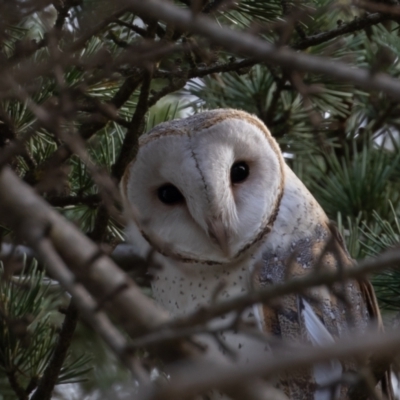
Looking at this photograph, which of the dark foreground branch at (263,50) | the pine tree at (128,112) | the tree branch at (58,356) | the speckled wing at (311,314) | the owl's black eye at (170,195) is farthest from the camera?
the owl's black eye at (170,195)

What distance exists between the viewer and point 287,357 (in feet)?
2.73

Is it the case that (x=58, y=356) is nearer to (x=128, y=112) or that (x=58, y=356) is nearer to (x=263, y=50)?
(x=128, y=112)

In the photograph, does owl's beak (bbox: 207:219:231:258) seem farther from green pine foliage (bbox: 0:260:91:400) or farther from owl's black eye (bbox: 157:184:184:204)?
green pine foliage (bbox: 0:260:91:400)

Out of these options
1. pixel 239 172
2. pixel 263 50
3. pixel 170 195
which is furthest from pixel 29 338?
pixel 263 50

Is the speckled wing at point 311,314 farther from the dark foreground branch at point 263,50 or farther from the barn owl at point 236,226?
the dark foreground branch at point 263,50

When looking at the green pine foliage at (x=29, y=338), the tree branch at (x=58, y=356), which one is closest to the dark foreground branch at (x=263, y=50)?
the tree branch at (x=58, y=356)

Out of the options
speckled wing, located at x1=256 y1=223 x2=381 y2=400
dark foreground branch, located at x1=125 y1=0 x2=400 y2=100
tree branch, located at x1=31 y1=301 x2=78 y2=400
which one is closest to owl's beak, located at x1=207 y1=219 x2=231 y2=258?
speckled wing, located at x1=256 y1=223 x2=381 y2=400

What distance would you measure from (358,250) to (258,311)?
23.7 inches

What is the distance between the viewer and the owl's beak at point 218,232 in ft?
7.52

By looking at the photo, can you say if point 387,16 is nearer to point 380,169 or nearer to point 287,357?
point 380,169

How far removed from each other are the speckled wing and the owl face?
0.12 meters

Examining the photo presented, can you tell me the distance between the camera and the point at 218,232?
230cm

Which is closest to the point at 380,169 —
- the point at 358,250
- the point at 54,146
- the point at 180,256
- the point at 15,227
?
the point at 358,250

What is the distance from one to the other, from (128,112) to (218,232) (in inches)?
20.8
